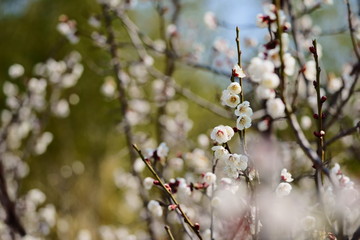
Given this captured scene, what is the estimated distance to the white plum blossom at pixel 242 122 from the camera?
1.27 metres

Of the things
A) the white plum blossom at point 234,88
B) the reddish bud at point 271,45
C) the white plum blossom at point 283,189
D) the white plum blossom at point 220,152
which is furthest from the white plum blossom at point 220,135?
the reddish bud at point 271,45

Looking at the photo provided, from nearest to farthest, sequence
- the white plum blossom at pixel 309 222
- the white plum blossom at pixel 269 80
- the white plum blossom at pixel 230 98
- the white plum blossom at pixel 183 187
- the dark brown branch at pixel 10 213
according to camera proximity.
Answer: the white plum blossom at pixel 269 80
the white plum blossom at pixel 230 98
the white plum blossom at pixel 309 222
the white plum blossom at pixel 183 187
the dark brown branch at pixel 10 213

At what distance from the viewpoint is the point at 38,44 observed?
856cm

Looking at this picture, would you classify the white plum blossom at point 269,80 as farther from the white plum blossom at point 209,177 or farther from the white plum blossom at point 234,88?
the white plum blossom at point 209,177

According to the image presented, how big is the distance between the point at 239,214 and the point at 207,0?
227 inches

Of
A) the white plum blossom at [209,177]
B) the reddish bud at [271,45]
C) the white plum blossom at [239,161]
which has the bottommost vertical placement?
the white plum blossom at [209,177]

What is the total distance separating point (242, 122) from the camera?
50.6 inches

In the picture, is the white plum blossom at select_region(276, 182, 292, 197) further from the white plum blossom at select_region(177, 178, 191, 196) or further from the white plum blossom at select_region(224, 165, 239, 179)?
the white plum blossom at select_region(177, 178, 191, 196)

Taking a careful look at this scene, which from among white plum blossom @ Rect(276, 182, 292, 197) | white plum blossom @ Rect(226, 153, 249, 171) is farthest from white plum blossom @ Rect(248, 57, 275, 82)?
white plum blossom @ Rect(276, 182, 292, 197)

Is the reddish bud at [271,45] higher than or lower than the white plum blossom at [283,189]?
higher

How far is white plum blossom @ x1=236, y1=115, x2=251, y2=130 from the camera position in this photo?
50.0 inches

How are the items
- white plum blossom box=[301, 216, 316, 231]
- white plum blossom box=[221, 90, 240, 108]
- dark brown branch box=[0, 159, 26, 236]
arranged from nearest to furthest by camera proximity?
white plum blossom box=[221, 90, 240, 108]
white plum blossom box=[301, 216, 316, 231]
dark brown branch box=[0, 159, 26, 236]

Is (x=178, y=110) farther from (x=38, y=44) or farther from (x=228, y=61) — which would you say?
(x=38, y=44)

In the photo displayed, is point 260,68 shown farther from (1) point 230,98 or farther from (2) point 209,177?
(2) point 209,177
